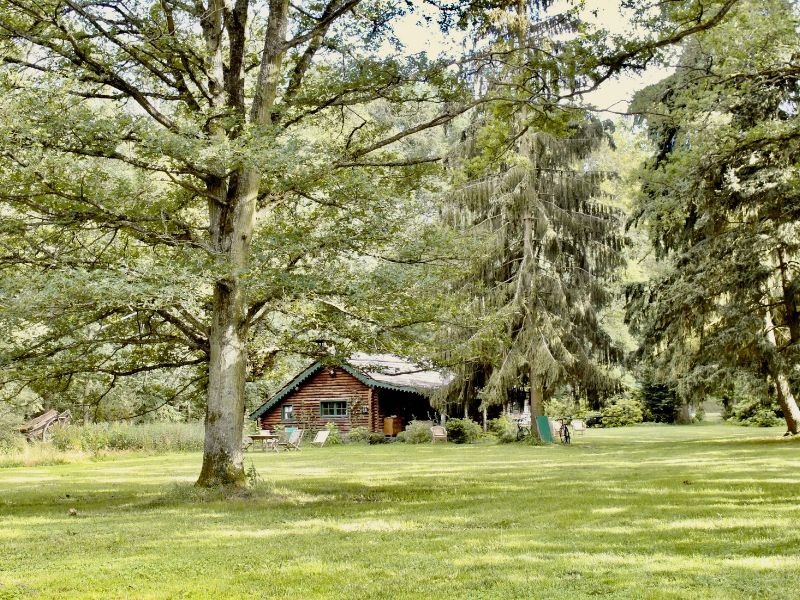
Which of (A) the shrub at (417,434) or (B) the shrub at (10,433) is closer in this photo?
(B) the shrub at (10,433)

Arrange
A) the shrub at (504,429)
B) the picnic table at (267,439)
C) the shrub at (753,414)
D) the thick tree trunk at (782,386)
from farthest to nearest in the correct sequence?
the shrub at (753,414)
the shrub at (504,429)
the picnic table at (267,439)
the thick tree trunk at (782,386)

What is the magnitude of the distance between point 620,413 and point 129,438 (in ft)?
105

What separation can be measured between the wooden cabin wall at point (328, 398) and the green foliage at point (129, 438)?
23.4 ft

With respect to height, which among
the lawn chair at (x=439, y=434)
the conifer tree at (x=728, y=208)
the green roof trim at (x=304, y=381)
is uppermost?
the conifer tree at (x=728, y=208)

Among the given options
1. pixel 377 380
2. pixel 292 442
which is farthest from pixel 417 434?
pixel 292 442

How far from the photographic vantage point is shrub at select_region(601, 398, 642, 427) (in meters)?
51.1

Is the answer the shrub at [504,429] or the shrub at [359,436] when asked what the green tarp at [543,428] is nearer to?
the shrub at [504,429]

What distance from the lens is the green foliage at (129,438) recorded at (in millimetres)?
29172

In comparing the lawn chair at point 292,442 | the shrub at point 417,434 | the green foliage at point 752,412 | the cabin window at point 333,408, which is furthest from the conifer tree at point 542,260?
the cabin window at point 333,408

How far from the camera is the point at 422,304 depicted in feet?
41.0

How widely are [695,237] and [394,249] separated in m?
15.1

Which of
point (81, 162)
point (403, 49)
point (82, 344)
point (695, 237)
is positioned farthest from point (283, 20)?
point (695, 237)

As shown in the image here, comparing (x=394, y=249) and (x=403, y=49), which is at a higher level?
(x=403, y=49)

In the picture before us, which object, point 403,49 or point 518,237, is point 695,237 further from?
point 403,49
